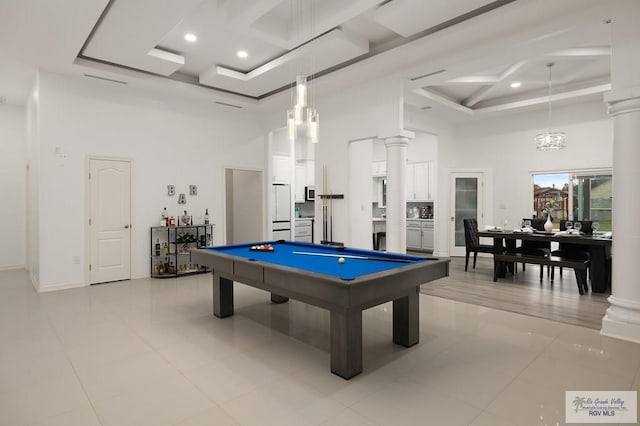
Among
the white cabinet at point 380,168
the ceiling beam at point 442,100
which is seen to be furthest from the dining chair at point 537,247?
the white cabinet at point 380,168

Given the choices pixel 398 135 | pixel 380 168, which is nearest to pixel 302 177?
pixel 380 168

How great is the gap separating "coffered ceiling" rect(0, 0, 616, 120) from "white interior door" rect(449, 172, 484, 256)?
2.47 m

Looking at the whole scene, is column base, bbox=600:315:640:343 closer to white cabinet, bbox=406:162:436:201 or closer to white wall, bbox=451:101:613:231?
white wall, bbox=451:101:613:231

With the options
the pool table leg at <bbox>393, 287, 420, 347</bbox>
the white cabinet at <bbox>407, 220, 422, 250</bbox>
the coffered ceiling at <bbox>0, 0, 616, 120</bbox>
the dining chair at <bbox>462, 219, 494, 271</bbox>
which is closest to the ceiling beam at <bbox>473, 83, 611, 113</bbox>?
the coffered ceiling at <bbox>0, 0, 616, 120</bbox>

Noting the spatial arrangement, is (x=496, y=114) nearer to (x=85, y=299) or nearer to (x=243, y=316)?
(x=243, y=316)

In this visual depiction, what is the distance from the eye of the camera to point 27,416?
7.37 feet

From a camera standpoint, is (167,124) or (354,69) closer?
(354,69)

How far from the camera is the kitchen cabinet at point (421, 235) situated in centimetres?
907

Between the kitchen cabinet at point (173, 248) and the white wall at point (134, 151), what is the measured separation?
0.17 m

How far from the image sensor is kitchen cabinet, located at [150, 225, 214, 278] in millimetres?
6488

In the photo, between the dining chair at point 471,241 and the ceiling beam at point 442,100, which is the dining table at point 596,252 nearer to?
the dining chair at point 471,241

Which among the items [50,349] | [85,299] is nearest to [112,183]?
[85,299]

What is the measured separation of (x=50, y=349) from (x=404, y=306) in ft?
10.8

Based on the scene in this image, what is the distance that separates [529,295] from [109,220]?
6755mm
